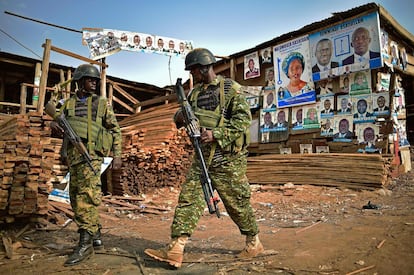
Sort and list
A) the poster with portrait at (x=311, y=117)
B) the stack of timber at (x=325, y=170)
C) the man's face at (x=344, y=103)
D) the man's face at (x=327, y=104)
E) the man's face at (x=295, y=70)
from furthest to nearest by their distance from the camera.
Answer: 1. the man's face at (x=295, y=70)
2. the poster with portrait at (x=311, y=117)
3. the man's face at (x=327, y=104)
4. the man's face at (x=344, y=103)
5. the stack of timber at (x=325, y=170)

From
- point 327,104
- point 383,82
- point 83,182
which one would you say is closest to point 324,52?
point 327,104

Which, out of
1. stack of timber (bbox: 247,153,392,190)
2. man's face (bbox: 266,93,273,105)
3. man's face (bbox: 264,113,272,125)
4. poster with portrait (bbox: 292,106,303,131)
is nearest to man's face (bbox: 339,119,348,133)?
stack of timber (bbox: 247,153,392,190)

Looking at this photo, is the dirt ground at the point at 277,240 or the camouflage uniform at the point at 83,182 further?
the camouflage uniform at the point at 83,182

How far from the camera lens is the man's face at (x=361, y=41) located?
291 inches

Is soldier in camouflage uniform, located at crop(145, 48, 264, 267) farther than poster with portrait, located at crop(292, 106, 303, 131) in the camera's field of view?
No

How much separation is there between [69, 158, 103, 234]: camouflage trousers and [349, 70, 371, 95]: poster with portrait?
22.3 feet

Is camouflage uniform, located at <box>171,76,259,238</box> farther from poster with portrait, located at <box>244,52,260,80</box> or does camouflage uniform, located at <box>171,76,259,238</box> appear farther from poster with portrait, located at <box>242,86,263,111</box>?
poster with portrait, located at <box>244,52,260,80</box>

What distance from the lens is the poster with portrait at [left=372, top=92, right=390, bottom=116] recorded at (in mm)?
7256

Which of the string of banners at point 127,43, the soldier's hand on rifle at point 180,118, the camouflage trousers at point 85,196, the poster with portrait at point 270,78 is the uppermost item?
the string of banners at point 127,43

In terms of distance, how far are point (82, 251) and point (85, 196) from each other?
0.59m

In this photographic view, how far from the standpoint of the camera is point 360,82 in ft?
25.3

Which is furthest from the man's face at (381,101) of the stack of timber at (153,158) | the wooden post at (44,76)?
the wooden post at (44,76)

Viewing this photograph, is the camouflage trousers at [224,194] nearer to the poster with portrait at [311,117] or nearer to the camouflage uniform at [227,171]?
the camouflage uniform at [227,171]

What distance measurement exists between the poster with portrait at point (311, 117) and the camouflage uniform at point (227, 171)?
5.95m
